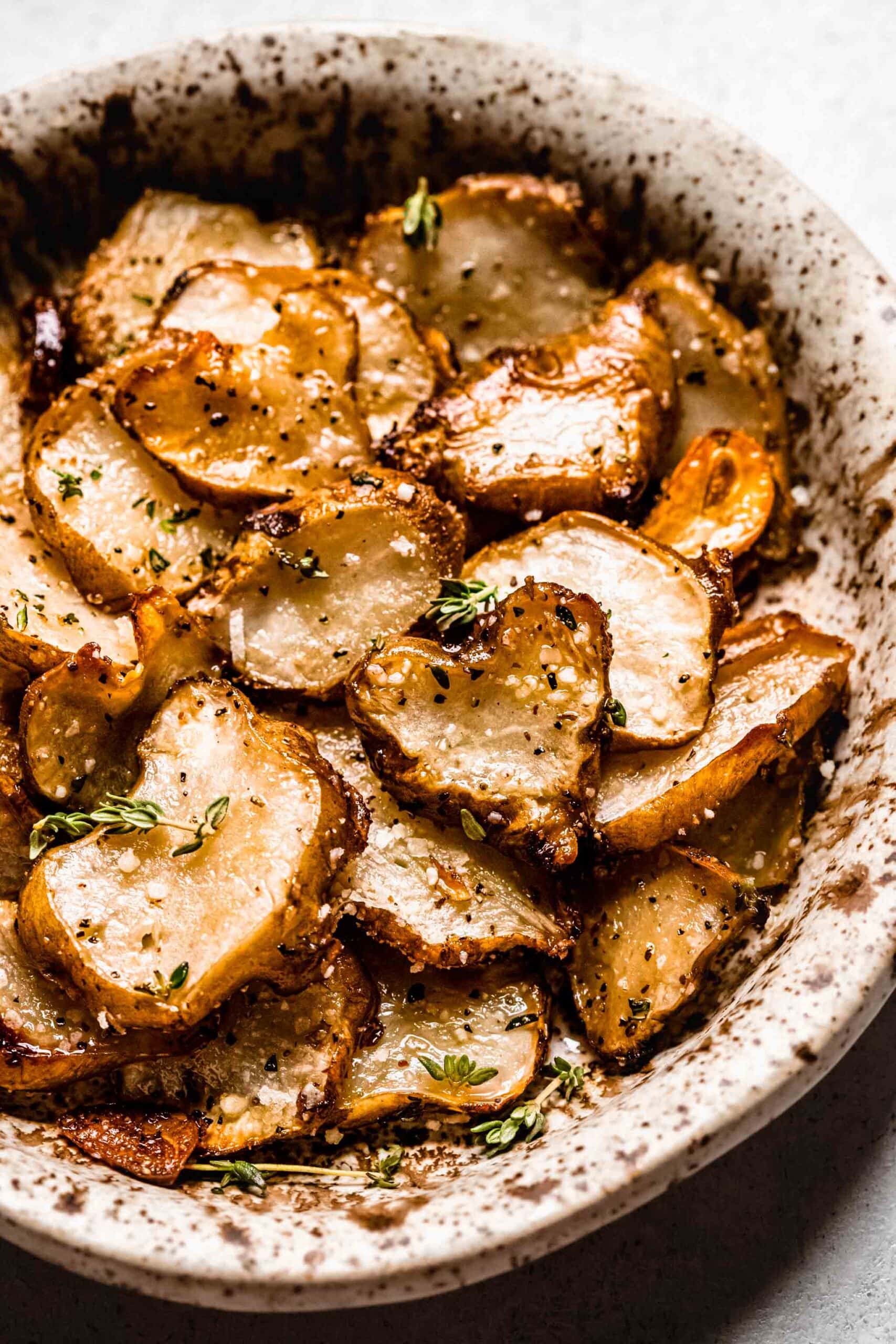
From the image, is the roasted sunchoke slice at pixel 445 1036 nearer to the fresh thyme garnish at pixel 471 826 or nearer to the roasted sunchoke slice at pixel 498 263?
the fresh thyme garnish at pixel 471 826

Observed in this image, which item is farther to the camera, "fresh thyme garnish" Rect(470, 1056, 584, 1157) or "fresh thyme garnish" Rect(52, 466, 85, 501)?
"fresh thyme garnish" Rect(52, 466, 85, 501)

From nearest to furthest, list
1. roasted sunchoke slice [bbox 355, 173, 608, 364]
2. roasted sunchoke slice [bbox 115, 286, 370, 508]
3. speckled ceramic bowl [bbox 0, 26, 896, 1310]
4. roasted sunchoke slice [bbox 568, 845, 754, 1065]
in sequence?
speckled ceramic bowl [bbox 0, 26, 896, 1310], roasted sunchoke slice [bbox 568, 845, 754, 1065], roasted sunchoke slice [bbox 115, 286, 370, 508], roasted sunchoke slice [bbox 355, 173, 608, 364]

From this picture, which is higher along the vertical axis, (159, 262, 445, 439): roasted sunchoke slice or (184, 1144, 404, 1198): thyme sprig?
(159, 262, 445, 439): roasted sunchoke slice

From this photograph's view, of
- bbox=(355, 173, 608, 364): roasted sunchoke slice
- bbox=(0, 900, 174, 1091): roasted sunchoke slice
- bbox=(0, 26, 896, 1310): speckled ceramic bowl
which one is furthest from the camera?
bbox=(355, 173, 608, 364): roasted sunchoke slice

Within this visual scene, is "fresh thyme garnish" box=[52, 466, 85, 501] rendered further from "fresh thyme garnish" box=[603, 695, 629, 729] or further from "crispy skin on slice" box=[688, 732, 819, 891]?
"crispy skin on slice" box=[688, 732, 819, 891]

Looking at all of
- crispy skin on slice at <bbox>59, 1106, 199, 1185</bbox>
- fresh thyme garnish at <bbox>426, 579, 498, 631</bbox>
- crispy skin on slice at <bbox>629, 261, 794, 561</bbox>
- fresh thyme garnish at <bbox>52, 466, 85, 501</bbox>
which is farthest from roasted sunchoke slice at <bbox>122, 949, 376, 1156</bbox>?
crispy skin on slice at <bbox>629, 261, 794, 561</bbox>

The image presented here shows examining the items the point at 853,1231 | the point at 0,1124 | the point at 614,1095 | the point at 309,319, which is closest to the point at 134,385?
the point at 309,319

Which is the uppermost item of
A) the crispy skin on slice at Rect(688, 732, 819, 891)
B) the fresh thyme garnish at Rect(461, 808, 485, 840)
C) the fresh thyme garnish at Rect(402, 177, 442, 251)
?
the fresh thyme garnish at Rect(402, 177, 442, 251)

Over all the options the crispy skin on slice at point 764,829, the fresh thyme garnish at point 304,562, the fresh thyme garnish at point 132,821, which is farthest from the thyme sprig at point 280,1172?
the fresh thyme garnish at point 304,562
